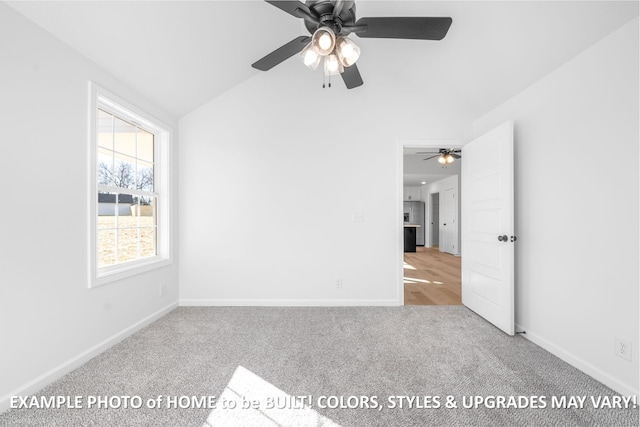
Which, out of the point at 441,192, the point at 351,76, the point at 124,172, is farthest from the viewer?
the point at 441,192

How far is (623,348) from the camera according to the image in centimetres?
158

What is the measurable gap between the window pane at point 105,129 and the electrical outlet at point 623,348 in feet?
13.1

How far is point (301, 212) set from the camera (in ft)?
10.2

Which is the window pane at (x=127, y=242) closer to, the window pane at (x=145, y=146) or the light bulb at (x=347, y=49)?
the window pane at (x=145, y=146)

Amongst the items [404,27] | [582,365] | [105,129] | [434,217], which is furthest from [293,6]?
[434,217]

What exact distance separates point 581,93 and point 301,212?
8.40 ft

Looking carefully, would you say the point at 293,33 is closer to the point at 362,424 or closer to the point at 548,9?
the point at 548,9

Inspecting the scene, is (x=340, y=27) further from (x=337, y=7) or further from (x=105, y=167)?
(x=105, y=167)

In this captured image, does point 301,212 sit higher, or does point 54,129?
point 54,129

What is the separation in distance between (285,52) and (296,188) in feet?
4.85

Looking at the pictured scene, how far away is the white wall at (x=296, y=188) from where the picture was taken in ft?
10.1

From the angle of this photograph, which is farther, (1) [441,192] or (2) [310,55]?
(1) [441,192]

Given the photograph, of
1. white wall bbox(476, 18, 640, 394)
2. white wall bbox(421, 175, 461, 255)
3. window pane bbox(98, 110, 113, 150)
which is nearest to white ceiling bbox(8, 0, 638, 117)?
white wall bbox(476, 18, 640, 394)

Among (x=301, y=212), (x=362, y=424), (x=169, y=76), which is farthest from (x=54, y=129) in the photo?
(x=362, y=424)
